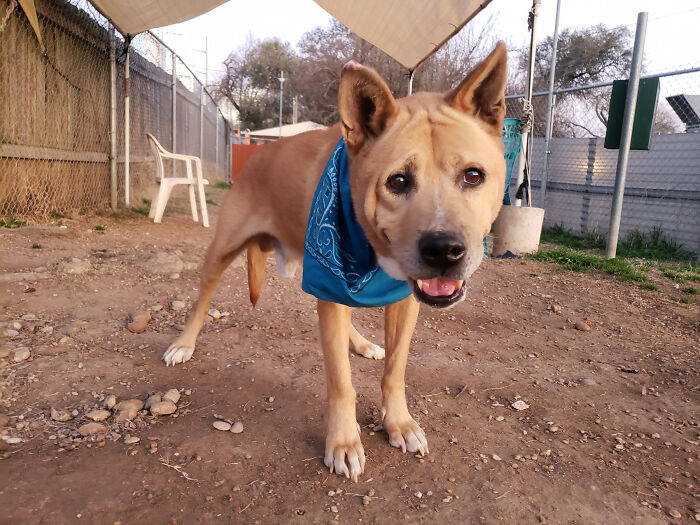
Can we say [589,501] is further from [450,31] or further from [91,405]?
[450,31]

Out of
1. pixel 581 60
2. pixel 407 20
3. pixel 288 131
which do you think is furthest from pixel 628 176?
pixel 288 131

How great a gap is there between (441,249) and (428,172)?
13.0 inches

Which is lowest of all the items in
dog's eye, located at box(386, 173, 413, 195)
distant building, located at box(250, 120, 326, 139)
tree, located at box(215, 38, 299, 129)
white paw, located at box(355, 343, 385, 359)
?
white paw, located at box(355, 343, 385, 359)

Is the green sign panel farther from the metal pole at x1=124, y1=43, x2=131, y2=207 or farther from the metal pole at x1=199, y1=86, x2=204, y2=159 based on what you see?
the metal pole at x1=199, y1=86, x2=204, y2=159

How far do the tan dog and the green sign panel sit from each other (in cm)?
501

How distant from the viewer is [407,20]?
5.72 metres

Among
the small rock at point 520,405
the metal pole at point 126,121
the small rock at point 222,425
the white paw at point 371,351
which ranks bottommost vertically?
the small rock at point 222,425

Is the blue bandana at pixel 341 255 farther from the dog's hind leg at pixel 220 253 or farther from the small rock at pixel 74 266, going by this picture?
the small rock at pixel 74 266

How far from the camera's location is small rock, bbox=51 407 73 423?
2197 mm

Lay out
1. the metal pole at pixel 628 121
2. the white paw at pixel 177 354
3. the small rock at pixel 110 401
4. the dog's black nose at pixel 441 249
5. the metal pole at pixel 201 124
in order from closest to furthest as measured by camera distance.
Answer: the dog's black nose at pixel 441 249 < the small rock at pixel 110 401 < the white paw at pixel 177 354 < the metal pole at pixel 628 121 < the metal pole at pixel 201 124

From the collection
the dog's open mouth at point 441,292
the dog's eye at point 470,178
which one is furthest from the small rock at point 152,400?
the dog's eye at point 470,178

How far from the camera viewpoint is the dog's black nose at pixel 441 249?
1558 millimetres

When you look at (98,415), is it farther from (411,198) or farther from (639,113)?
(639,113)

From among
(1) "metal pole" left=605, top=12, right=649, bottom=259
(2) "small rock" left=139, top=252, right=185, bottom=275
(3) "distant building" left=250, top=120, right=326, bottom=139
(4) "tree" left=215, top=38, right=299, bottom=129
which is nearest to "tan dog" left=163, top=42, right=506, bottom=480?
(2) "small rock" left=139, top=252, right=185, bottom=275
